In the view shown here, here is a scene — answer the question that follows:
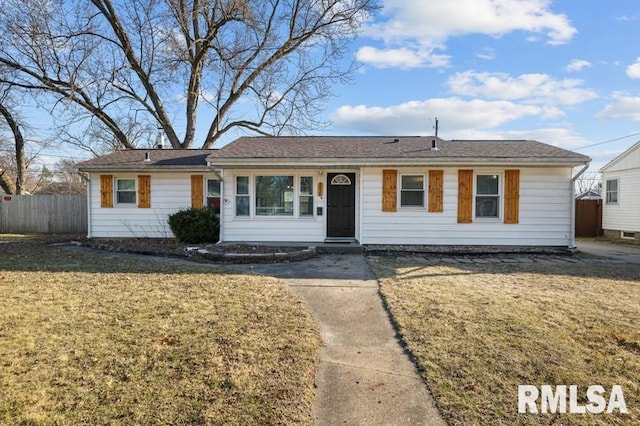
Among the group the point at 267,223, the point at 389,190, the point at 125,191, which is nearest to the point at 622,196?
the point at 389,190

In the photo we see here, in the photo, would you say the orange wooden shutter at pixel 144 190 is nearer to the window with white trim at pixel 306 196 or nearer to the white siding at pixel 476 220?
the window with white trim at pixel 306 196

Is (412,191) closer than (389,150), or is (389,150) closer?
(412,191)

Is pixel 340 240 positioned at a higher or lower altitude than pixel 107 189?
lower

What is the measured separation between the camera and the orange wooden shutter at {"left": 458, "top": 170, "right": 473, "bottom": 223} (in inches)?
433

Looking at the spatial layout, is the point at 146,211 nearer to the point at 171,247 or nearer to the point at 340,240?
the point at 171,247

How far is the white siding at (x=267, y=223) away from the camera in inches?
455

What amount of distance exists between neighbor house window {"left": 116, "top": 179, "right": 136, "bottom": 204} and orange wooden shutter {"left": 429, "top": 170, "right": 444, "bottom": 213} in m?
10.2

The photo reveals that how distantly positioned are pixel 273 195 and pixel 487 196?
21.3 ft

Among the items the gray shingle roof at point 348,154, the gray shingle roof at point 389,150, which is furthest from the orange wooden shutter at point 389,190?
the gray shingle roof at point 389,150

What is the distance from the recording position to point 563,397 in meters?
2.96

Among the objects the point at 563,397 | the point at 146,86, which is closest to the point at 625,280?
the point at 563,397

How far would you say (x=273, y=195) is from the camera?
11656 mm

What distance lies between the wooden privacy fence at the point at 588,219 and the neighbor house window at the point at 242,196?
A: 15.7 m

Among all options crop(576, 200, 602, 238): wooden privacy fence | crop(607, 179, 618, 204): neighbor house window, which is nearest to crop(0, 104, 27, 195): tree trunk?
crop(576, 200, 602, 238): wooden privacy fence
